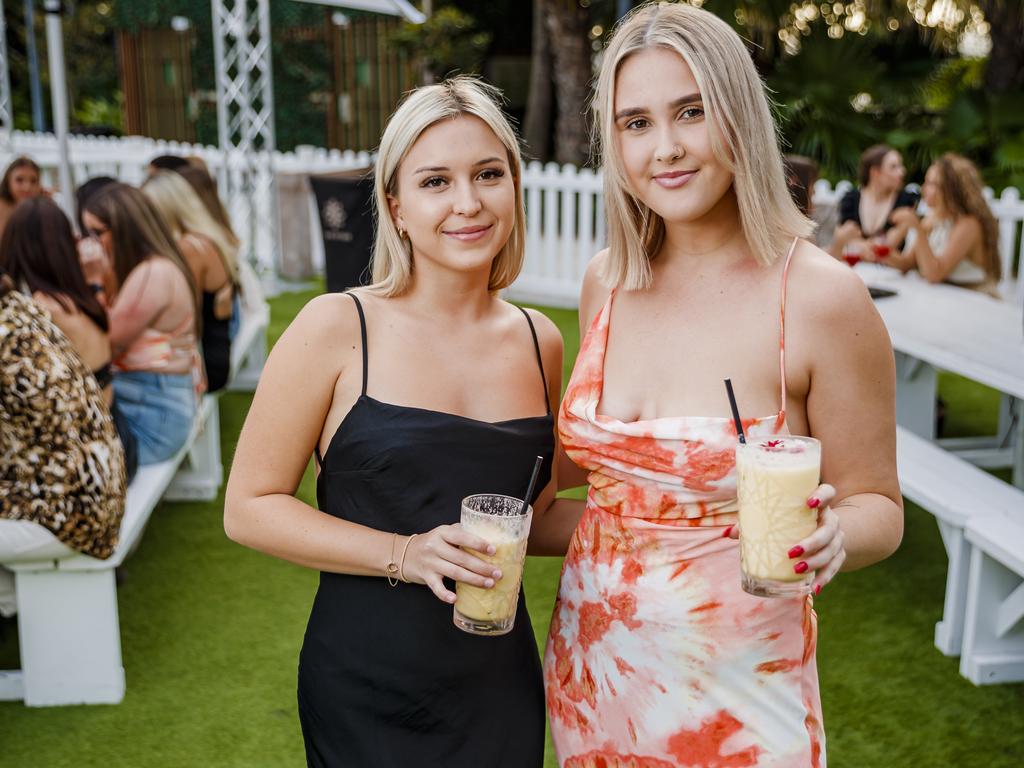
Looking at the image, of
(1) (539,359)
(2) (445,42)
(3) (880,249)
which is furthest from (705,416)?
(2) (445,42)

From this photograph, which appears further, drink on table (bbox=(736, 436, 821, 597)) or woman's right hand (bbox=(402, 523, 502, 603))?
woman's right hand (bbox=(402, 523, 502, 603))

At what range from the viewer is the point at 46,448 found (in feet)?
11.6

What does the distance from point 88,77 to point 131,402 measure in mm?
25873

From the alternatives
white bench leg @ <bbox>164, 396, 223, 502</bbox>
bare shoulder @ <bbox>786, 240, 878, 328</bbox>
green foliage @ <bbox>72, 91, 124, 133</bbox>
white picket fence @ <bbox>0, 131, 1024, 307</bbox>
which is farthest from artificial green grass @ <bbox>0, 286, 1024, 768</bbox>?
green foliage @ <bbox>72, 91, 124, 133</bbox>

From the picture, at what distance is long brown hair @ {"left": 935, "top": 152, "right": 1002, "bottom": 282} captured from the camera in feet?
22.2

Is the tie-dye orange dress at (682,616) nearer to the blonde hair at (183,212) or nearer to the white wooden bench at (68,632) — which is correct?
the white wooden bench at (68,632)

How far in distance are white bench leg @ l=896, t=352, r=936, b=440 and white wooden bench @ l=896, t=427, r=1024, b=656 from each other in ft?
5.94

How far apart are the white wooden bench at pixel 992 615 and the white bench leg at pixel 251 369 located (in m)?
5.24

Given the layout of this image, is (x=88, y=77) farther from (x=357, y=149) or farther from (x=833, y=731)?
(x=833, y=731)

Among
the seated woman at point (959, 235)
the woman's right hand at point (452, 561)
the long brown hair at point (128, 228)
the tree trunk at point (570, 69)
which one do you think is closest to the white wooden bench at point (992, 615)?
the woman's right hand at point (452, 561)

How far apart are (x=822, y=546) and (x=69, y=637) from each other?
10.0ft

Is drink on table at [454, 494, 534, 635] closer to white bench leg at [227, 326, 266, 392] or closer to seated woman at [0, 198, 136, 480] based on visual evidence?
seated woman at [0, 198, 136, 480]

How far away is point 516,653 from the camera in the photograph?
208cm

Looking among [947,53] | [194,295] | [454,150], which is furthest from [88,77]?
[454,150]
